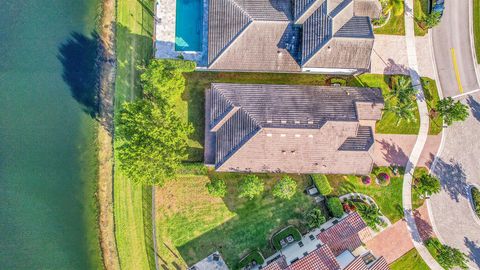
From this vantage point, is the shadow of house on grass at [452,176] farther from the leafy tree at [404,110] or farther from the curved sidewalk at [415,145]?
the leafy tree at [404,110]

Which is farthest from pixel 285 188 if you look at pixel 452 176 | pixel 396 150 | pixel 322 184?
pixel 452 176

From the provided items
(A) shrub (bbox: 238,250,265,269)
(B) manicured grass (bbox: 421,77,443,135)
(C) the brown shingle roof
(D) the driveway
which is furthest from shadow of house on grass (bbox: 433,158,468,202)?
(A) shrub (bbox: 238,250,265,269)

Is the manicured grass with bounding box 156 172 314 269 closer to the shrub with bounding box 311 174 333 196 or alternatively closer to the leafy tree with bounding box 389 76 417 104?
the shrub with bounding box 311 174 333 196

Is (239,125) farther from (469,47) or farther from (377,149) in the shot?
(469,47)

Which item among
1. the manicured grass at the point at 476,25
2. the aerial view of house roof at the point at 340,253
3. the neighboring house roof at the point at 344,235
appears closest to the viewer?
the aerial view of house roof at the point at 340,253

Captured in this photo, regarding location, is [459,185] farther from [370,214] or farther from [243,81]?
[243,81]

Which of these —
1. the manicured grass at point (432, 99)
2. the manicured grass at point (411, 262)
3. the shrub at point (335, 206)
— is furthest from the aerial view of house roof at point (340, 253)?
the manicured grass at point (432, 99)
